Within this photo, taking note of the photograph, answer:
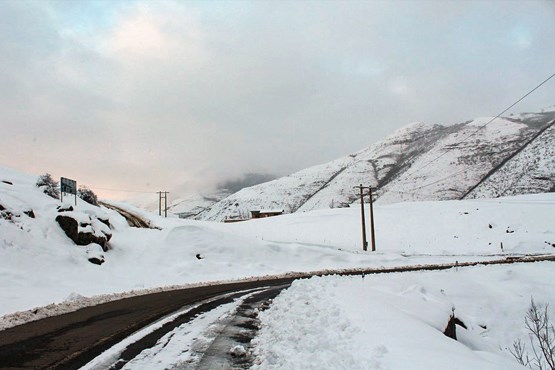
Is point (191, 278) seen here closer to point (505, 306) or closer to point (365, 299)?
point (365, 299)

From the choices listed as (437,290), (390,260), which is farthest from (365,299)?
(390,260)

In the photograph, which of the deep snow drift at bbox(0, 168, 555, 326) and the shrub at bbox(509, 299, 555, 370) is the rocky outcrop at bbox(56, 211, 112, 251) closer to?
the deep snow drift at bbox(0, 168, 555, 326)

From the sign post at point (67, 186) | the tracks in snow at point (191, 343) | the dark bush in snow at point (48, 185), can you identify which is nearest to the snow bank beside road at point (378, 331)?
the tracks in snow at point (191, 343)

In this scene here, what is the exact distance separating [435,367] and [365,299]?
569 centimetres

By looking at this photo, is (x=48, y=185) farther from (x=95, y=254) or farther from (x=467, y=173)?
(x=467, y=173)

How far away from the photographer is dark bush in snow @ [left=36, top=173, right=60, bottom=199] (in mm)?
27266

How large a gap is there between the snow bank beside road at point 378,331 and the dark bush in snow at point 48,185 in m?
21.6

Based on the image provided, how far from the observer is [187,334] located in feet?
25.5

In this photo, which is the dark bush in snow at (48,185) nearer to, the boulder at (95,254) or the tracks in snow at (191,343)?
the boulder at (95,254)

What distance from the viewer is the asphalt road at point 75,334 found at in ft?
19.5

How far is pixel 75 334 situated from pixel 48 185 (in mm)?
23859

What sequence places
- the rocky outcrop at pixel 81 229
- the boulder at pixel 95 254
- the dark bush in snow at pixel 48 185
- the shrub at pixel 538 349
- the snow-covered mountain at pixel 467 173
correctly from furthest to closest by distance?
the snow-covered mountain at pixel 467 173
the dark bush in snow at pixel 48 185
the rocky outcrop at pixel 81 229
the boulder at pixel 95 254
the shrub at pixel 538 349

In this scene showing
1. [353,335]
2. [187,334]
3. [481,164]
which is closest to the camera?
[353,335]

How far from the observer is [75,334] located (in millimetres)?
7770
